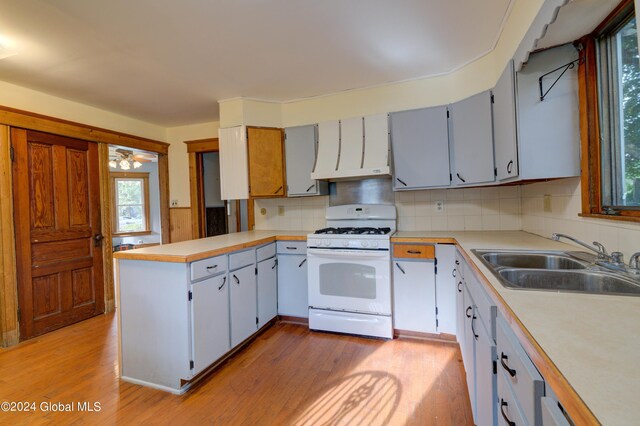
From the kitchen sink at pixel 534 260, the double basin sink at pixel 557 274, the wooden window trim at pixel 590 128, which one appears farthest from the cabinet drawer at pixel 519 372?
the wooden window trim at pixel 590 128

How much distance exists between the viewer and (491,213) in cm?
279

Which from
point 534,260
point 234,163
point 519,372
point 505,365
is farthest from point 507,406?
point 234,163

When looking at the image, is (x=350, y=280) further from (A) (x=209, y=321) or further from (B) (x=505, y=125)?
(B) (x=505, y=125)

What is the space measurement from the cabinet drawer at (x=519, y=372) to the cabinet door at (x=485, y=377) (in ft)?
Answer: 0.33

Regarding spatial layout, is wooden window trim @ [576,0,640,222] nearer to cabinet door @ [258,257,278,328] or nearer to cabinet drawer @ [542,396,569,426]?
cabinet drawer @ [542,396,569,426]

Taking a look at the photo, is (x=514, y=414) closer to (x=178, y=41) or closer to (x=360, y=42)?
(x=360, y=42)

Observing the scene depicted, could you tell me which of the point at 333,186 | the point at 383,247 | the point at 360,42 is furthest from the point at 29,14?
the point at 383,247

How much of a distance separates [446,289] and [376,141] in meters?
1.53

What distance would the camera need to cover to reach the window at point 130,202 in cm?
592

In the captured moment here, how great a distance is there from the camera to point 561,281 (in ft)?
4.10

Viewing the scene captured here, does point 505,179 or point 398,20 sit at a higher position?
point 398,20

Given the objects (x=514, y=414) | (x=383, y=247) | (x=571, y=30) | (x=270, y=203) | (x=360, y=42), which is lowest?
(x=514, y=414)

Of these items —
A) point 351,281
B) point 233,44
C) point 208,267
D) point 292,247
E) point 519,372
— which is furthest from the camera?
point 292,247

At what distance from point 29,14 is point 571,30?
3.10 meters
